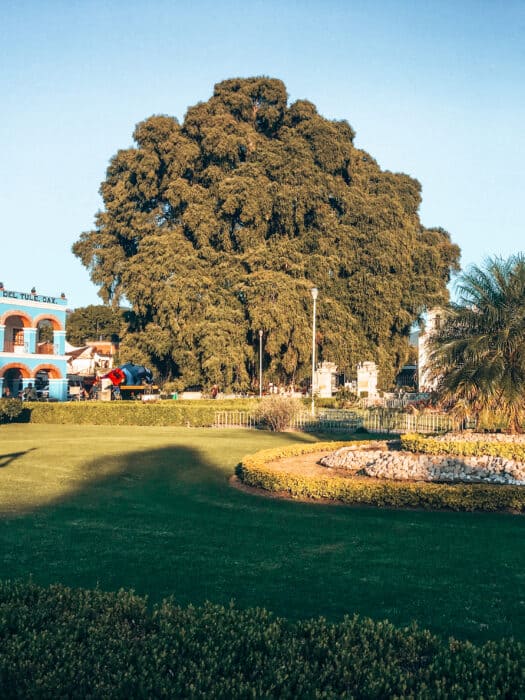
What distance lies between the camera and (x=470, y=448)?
12977mm

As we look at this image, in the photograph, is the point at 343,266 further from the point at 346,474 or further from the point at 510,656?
the point at 510,656

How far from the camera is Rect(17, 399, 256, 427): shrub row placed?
2847 centimetres

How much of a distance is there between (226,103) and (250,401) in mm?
22835

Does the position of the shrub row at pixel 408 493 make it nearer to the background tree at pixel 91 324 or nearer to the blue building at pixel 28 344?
the blue building at pixel 28 344

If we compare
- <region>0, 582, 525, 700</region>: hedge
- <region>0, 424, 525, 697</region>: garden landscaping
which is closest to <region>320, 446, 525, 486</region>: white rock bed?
<region>0, 424, 525, 697</region>: garden landscaping

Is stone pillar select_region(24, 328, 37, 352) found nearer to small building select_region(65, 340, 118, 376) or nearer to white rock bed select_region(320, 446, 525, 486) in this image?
small building select_region(65, 340, 118, 376)

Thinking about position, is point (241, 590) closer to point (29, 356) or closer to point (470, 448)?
point (470, 448)

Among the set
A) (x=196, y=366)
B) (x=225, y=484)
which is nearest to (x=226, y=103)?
(x=196, y=366)

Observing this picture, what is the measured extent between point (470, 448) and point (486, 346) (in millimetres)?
2350

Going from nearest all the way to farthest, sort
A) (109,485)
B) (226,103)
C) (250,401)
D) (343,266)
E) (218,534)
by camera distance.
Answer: (218,534), (109,485), (250,401), (343,266), (226,103)

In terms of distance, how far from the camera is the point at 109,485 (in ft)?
42.2

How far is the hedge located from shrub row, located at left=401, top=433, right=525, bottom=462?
29.8ft

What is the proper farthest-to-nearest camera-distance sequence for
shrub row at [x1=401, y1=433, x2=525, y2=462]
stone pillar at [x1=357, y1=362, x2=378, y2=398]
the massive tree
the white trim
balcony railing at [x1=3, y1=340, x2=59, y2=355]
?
stone pillar at [x1=357, y1=362, x2=378, y2=398]
balcony railing at [x1=3, y1=340, x2=59, y2=355]
the white trim
the massive tree
shrub row at [x1=401, y1=433, x2=525, y2=462]

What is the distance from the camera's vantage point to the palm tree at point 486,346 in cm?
1364
